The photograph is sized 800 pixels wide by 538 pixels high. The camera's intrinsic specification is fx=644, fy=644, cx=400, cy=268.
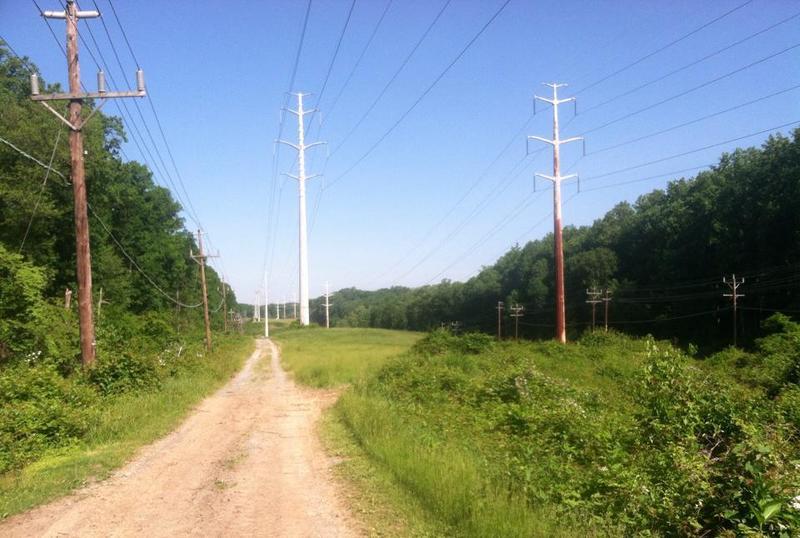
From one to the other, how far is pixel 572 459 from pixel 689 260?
199ft

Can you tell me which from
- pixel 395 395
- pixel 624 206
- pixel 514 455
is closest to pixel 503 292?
pixel 624 206

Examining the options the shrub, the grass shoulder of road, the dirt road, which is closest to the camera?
the dirt road

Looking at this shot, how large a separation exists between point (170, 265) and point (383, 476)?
63429 mm

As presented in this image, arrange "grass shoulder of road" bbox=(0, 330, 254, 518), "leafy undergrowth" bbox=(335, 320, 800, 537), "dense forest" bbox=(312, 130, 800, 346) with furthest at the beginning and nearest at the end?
"dense forest" bbox=(312, 130, 800, 346) → "grass shoulder of road" bbox=(0, 330, 254, 518) → "leafy undergrowth" bbox=(335, 320, 800, 537)

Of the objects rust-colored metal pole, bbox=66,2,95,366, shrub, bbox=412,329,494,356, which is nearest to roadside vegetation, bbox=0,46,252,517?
rust-colored metal pole, bbox=66,2,95,366

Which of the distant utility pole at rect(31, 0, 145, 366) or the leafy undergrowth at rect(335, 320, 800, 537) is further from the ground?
the distant utility pole at rect(31, 0, 145, 366)

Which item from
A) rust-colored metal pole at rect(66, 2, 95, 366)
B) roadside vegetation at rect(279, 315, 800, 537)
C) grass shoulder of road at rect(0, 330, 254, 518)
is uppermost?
rust-colored metal pole at rect(66, 2, 95, 366)

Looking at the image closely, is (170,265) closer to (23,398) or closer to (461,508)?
(23,398)

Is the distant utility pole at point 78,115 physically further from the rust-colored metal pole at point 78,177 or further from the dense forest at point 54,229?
the dense forest at point 54,229

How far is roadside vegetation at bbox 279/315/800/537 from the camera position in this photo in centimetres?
627

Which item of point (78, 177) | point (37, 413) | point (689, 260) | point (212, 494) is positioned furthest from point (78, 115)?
point (689, 260)

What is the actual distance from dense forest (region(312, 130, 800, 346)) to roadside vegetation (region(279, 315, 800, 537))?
1714 inches

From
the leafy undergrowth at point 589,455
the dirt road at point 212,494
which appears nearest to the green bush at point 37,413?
the dirt road at point 212,494

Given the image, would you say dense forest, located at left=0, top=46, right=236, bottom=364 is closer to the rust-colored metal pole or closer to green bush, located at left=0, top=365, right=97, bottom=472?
the rust-colored metal pole
